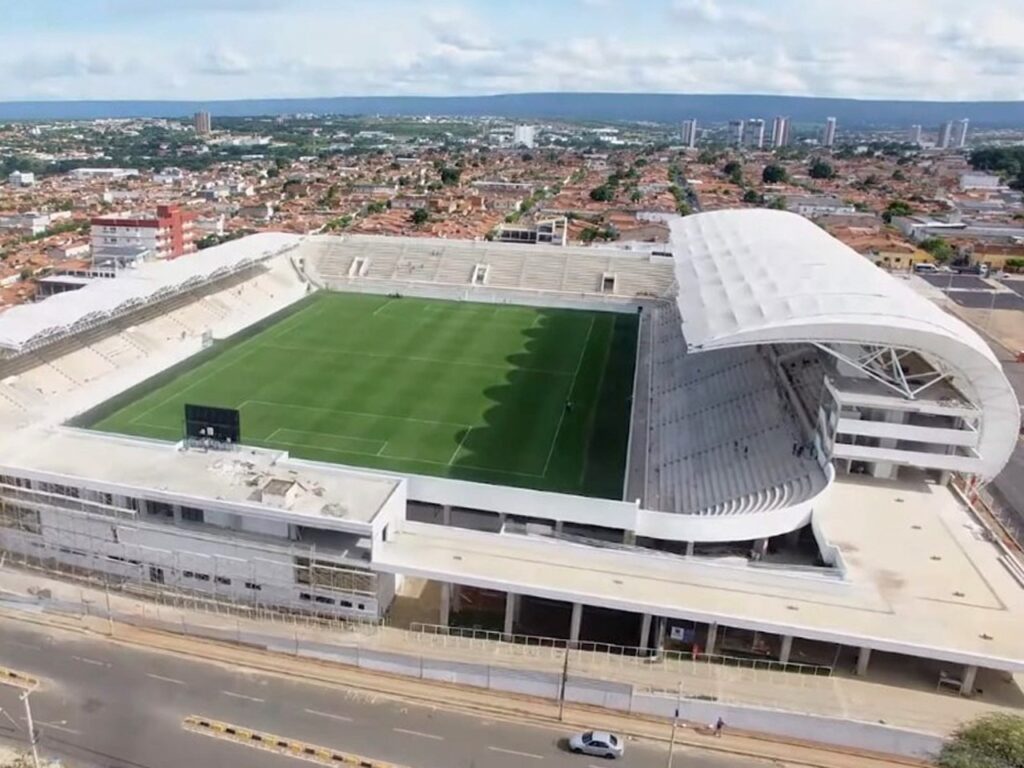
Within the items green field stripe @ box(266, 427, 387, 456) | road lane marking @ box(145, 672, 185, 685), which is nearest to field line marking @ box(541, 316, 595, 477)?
green field stripe @ box(266, 427, 387, 456)

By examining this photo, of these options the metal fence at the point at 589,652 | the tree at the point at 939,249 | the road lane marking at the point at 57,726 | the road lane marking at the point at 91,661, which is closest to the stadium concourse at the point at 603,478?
the metal fence at the point at 589,652

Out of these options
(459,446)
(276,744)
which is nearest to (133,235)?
(459,446)

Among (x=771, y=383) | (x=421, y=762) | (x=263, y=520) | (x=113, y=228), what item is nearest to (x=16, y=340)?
(x=263, y=520)

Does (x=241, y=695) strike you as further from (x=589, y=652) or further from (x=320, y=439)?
(x=320, y=439)

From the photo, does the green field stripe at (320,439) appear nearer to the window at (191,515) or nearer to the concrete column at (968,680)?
the window at (191,515)

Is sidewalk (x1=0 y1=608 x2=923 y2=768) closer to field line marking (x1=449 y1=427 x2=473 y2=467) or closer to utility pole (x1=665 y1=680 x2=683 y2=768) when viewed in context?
utility pole (x1=665 y1=680 x2=683 y2=768)

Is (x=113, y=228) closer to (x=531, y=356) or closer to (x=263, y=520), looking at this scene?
(x=531, y=356)
